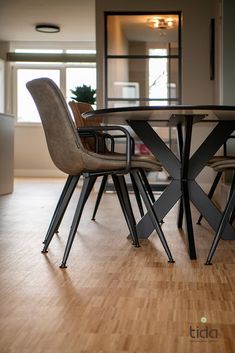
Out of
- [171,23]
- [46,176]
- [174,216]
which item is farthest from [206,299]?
[46,176]

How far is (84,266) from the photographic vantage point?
7.40ft

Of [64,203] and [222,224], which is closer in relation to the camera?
[222,224]

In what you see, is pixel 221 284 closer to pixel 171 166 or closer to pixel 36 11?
pixel 171 166

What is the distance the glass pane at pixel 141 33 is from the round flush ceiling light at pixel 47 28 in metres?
2.54

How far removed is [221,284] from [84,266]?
61 centimetres

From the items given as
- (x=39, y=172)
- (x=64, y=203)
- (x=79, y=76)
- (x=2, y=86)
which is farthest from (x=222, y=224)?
(x=2, y=86)

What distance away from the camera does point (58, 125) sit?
231 cm

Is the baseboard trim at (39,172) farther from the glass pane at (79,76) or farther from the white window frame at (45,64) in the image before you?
the glass pane at (79,76)

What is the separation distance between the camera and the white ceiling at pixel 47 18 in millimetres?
7250

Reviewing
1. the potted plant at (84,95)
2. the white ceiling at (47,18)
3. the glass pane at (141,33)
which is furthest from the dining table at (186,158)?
the potted plant at (84,95)

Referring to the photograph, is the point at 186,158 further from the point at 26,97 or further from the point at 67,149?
the point at 26,97

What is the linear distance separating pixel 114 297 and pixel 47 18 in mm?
6996

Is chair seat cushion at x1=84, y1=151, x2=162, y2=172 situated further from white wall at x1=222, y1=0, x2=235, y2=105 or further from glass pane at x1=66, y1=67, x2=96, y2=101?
glass pane at x1=66, y1=67, x2=96, y2=101

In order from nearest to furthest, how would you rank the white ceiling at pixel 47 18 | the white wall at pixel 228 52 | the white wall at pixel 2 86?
the white wall at pixel 228 52 → the white ceiling at pixel 47 18 → the white wall at pixel 2 86
